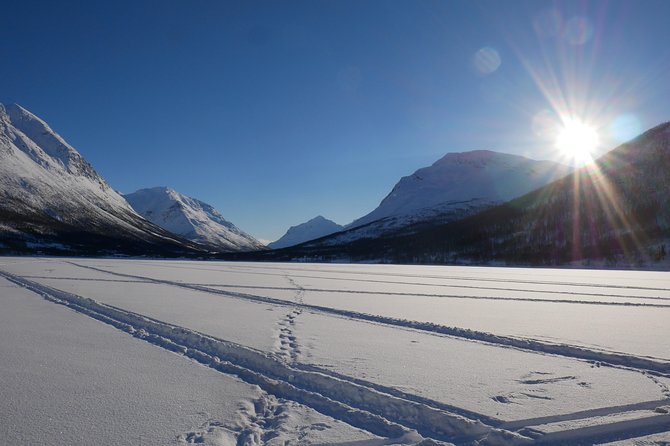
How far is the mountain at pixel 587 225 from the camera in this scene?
6906cm

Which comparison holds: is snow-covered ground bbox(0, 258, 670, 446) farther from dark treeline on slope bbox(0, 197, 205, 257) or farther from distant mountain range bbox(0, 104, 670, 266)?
dark treeline on slope bbox(0, 197, 205, 257)

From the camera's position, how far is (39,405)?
14.6 feet

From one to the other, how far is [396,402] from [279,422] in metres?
1.41

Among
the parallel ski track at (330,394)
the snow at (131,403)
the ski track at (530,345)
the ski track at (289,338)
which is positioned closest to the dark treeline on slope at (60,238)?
the ski track at (289,338)

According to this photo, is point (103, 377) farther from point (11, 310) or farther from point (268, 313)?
point (11, 310)

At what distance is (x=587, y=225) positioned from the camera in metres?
81.8

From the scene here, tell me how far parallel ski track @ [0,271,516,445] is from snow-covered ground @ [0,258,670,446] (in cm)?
2

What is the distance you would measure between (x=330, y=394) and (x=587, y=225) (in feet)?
304

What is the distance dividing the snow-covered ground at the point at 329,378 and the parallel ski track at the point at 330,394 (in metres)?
0.02

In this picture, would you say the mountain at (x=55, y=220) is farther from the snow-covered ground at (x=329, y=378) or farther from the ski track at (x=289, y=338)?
the snow-covered ground at (x=329, y=378)

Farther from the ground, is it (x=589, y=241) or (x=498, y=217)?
(x=498, y=217)

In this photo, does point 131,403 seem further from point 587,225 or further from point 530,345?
point 587,225

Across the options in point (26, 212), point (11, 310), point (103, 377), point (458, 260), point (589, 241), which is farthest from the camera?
point (26, 212)

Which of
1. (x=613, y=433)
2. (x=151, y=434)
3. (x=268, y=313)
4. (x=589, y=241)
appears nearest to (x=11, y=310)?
(x=268, y=313)
